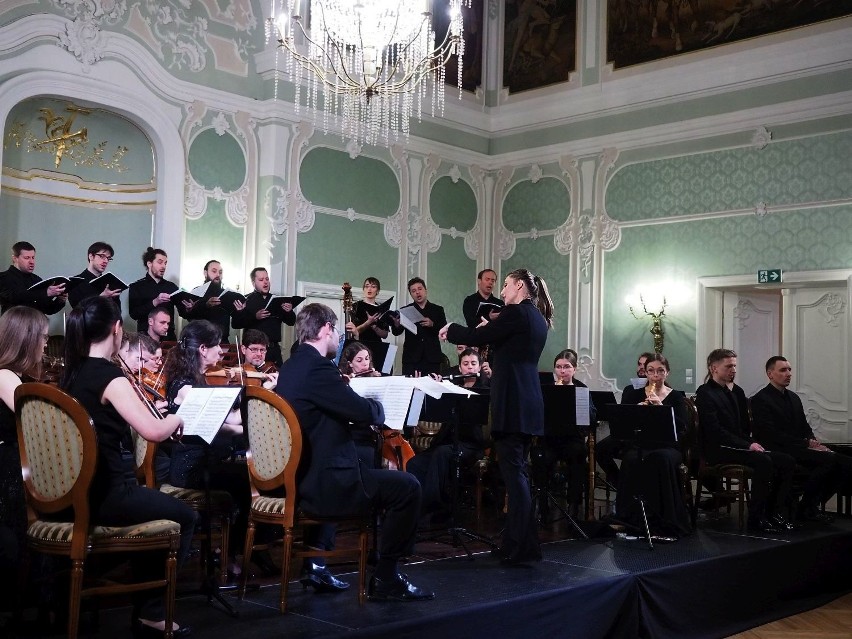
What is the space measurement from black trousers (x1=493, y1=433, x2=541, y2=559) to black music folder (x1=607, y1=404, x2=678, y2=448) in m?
1.25

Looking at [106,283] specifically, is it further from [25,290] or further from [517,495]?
[517,495]

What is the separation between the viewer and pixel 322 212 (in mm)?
10945

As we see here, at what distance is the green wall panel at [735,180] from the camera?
9.86m

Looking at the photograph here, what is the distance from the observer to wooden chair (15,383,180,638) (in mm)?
3256

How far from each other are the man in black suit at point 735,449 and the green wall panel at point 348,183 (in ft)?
17.8

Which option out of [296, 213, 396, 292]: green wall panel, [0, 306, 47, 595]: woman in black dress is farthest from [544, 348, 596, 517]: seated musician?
[0, 306, 47, 595]: woman in black dress

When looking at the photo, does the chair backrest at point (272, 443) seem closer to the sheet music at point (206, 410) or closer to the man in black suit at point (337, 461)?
the man in black suit at point (337, 461)

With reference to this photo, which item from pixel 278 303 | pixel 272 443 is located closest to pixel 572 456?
pixel 278 303

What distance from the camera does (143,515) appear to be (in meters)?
3.46

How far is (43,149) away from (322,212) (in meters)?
3.11

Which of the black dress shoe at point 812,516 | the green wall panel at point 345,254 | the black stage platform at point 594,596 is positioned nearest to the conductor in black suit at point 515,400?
the black stage platform at point 594,596

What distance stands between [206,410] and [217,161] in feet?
22.4

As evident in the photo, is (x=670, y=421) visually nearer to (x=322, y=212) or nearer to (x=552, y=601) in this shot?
(x=552, y=601)

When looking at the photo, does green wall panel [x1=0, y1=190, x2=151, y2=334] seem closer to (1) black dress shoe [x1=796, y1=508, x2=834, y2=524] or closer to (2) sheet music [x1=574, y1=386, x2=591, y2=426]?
(2) sheet music [x1=574, y1=386, x2=591, y2=426]
